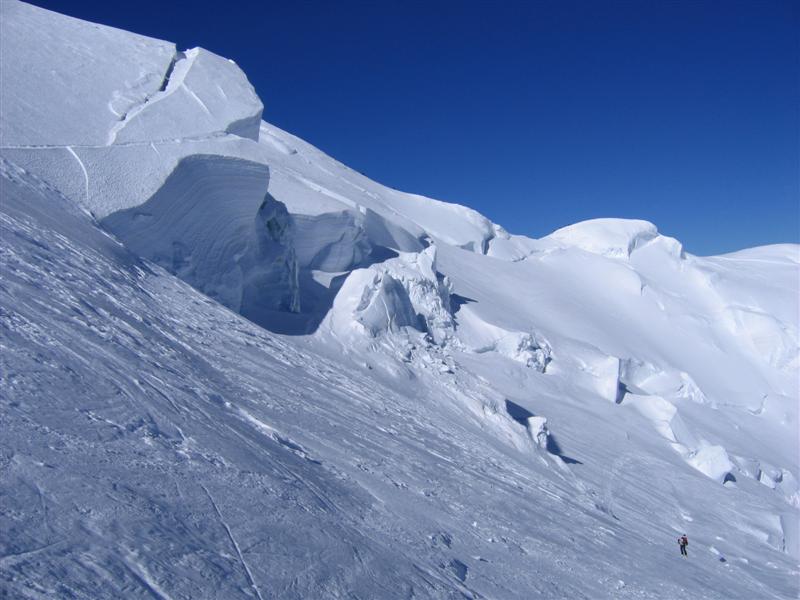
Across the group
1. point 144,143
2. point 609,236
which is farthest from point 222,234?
point 609,236

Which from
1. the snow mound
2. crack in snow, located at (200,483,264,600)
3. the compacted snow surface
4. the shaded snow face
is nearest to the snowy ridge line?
the compacted snow surface

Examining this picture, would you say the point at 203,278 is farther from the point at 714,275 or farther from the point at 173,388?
the point at 714,275

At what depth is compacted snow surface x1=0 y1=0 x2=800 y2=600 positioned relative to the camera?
17.0 feet

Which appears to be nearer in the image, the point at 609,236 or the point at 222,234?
the point at 222,234

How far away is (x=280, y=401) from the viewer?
9.90 m

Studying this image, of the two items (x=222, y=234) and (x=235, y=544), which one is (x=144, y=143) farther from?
(x=235, y=544)

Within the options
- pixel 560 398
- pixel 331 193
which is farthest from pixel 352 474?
pixel 331 193

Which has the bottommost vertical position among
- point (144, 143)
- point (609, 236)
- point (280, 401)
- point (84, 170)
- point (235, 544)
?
point (235, 544)

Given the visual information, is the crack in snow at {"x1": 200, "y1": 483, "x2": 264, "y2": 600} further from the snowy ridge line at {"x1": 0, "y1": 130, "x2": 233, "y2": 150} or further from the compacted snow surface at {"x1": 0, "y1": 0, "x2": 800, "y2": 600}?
the snowy ridge line at {"x1": 0, "y1": 130, "x2": 233, "y2": 150}

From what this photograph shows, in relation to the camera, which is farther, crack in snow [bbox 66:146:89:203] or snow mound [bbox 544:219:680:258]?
snow mound [bbox 544:219:680:258]

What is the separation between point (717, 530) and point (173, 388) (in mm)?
13948

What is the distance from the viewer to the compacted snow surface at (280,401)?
5.20 meters

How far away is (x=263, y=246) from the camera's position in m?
16.7

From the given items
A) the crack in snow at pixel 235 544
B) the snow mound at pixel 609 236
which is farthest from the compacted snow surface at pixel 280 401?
the snow mound at pixel 609 236
